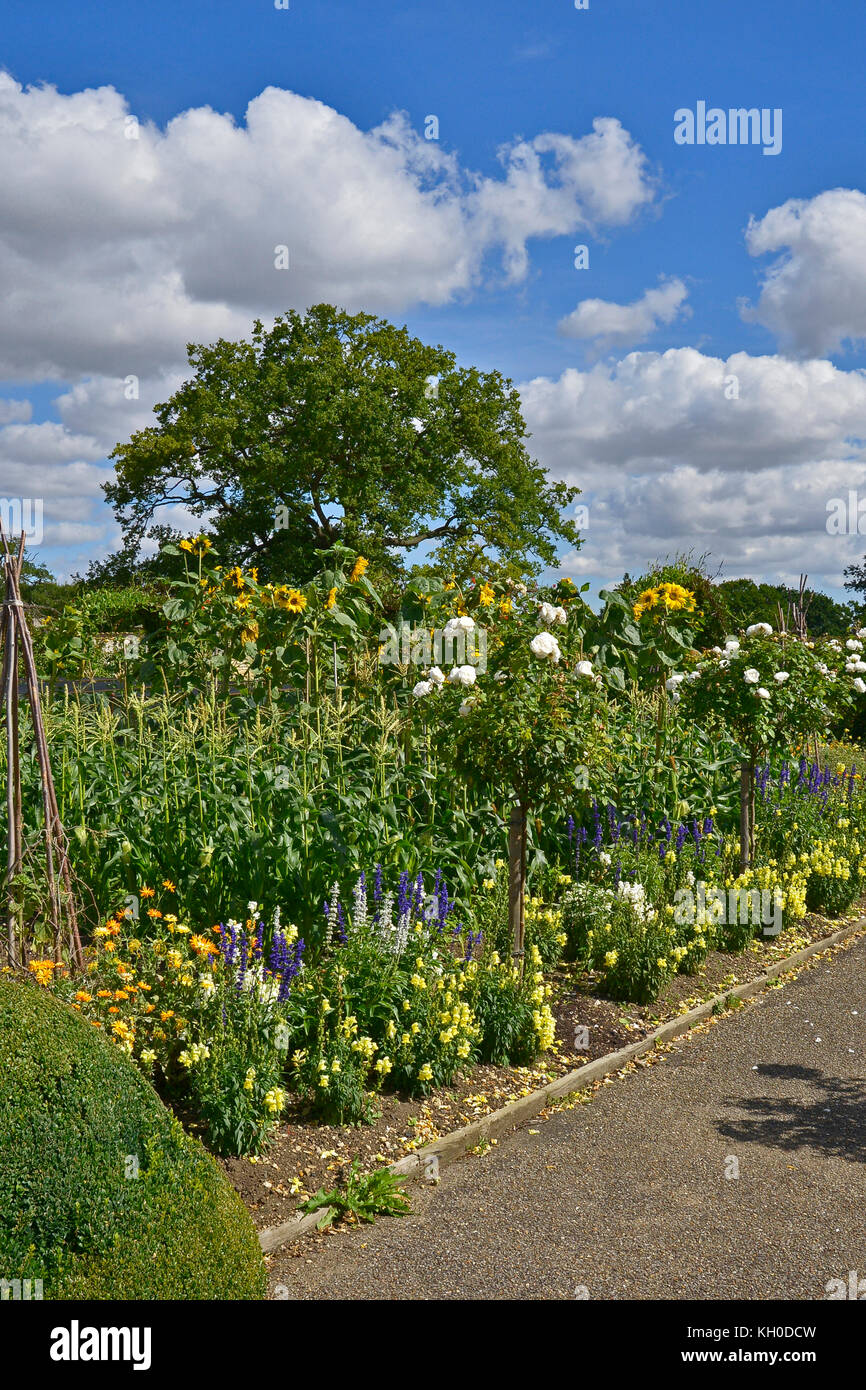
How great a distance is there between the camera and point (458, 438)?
2747 cm

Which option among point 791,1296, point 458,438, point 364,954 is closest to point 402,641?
point 364,954

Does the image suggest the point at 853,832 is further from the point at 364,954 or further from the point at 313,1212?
the point at 313,1212

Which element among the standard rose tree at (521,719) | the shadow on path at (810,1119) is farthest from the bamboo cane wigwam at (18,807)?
the shadow on path at (810,1119)

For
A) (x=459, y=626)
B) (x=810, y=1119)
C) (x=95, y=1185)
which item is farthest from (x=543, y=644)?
(x=95, y=1185)

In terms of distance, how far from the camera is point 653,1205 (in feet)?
12.0

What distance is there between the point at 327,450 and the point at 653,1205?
2336 cm

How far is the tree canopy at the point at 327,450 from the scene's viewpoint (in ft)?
83.6

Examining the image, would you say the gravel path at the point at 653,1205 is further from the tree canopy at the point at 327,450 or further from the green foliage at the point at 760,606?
the tree canopy at the point at 327,450

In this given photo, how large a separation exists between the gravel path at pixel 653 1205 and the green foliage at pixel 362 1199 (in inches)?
2.0

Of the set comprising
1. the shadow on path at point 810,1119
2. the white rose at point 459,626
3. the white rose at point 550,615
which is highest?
the white rose at point 550,615

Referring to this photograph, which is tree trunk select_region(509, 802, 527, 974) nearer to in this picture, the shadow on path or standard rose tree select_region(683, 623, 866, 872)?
the shadow on path

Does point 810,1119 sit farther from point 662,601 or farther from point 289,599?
point 662,601

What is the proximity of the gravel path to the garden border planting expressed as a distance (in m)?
0.07
